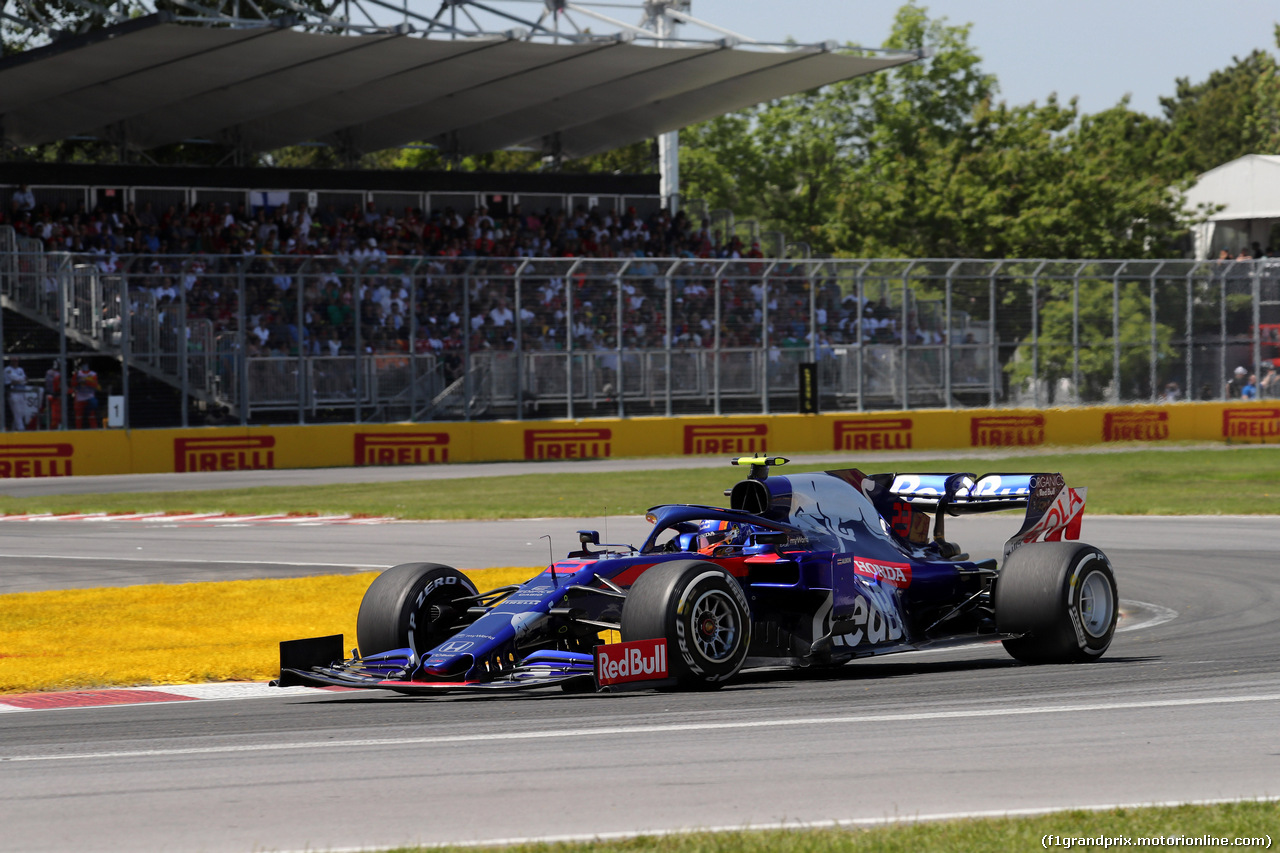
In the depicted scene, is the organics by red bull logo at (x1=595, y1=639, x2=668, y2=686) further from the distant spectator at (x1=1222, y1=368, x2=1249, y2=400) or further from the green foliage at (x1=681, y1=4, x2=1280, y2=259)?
the green foliage at (x1=681, y1=4, x2=1280, y2=259)

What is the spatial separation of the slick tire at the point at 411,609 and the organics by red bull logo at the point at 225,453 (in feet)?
68.3

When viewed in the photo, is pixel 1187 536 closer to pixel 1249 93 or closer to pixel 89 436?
pixel 89 436

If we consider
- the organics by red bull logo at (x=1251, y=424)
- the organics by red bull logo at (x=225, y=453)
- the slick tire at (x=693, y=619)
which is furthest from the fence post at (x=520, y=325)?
the slick tire at (x=693, y=619)

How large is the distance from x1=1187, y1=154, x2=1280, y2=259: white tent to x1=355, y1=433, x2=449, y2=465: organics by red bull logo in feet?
149

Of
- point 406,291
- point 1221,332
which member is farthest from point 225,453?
point 1221,332

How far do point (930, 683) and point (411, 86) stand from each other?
3023cm

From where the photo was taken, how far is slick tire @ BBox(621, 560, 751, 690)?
26.0ft

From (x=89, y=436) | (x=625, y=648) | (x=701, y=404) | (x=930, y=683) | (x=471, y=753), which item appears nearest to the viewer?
(x=471, y=753)

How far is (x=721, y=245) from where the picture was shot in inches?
1719

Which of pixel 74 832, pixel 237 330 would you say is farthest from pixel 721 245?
pixel 74 832

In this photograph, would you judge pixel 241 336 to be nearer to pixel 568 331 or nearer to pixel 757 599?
pixel 568 331

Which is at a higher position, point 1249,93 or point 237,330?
point 1249,93

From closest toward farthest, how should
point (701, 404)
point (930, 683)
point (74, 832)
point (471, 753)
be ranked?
point (74, 832) < point (471, 753) < point (930, 683) < point (701, 404)

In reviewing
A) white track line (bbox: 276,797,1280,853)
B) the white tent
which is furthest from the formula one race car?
the white tent
